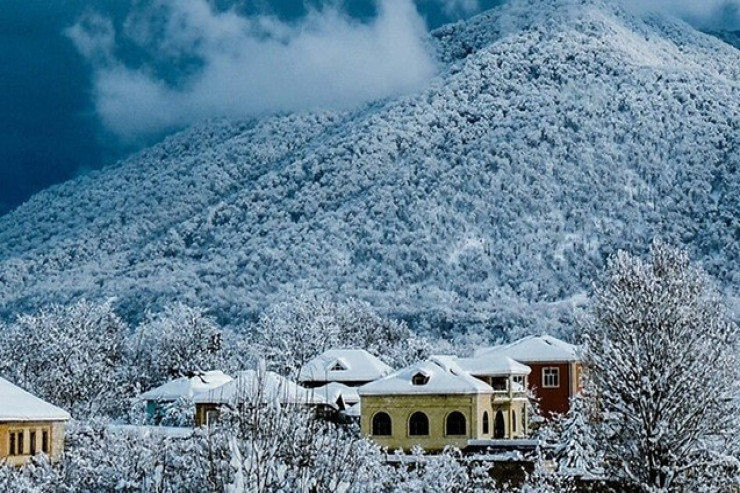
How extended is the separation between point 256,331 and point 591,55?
265 feet

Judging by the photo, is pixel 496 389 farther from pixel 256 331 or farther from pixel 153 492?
pixel 256 331

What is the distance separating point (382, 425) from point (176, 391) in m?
17.5

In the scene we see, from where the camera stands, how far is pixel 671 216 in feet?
491

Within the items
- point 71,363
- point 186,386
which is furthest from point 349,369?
point 71,363

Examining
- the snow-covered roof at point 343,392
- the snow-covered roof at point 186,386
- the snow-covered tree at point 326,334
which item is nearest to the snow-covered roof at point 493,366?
the snow-covered roof at point 343,392

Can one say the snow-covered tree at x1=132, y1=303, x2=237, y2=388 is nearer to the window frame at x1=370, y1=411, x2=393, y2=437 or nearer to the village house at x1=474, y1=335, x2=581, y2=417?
the village house at x1=474, y1=335, x2=581, y2=417

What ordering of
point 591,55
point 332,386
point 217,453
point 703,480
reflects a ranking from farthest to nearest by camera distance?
point 591,55
point 332,386
point 703,480
point 217,453

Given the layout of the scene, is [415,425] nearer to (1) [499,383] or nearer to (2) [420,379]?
(2) [420,379]

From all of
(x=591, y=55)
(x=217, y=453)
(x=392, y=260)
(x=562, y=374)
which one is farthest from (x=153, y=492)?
(x=591, y=55)

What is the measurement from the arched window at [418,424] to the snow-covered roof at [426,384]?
105 centimetres

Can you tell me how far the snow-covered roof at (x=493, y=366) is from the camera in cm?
6844

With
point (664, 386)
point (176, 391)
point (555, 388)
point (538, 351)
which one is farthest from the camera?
point (538, 351)

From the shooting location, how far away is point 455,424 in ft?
196

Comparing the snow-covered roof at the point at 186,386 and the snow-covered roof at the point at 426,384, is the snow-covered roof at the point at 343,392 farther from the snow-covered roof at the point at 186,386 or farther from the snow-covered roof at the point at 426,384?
the snow-covered roof at the point at 426,384
